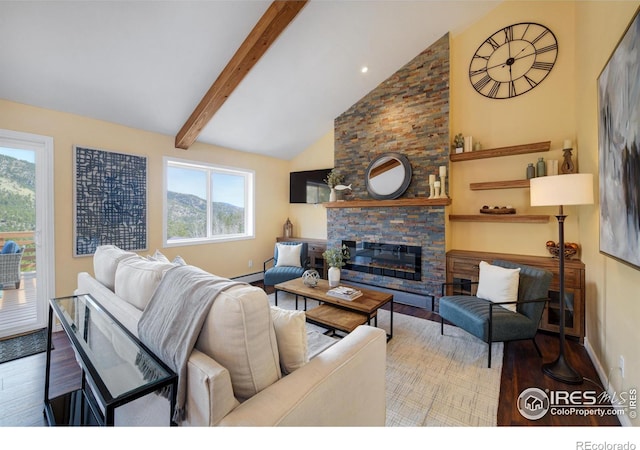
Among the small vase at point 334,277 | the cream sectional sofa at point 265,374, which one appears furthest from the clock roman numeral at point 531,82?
the cream sectional sofa at point 265,374

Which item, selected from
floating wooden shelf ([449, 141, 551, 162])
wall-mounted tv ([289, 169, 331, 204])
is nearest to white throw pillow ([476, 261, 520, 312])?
floating wooden shelf ([449, 141, 551, 162])

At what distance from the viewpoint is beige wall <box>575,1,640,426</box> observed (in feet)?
5.27

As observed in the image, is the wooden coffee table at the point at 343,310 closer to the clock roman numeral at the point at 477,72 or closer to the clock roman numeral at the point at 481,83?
the clock roman numeral at the point at 481,83

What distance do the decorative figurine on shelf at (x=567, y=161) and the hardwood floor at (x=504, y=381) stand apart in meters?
1.77

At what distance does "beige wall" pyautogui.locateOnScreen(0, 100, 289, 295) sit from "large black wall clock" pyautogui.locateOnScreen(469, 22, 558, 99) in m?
3.64

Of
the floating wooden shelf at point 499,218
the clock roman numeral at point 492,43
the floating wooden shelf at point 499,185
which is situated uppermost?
the clock roman numeral at point 492,43

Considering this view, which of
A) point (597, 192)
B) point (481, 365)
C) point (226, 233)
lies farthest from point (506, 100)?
point (226, 233)

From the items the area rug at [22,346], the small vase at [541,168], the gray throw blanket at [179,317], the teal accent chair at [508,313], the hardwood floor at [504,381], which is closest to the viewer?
the gray throw blanket at [179,317]

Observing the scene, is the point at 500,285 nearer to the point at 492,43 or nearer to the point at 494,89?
the point at 494,89

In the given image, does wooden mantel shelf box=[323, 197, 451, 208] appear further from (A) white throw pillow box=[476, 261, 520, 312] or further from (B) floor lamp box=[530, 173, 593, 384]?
(B) floor lamp box=[530, 173, 593, 384]

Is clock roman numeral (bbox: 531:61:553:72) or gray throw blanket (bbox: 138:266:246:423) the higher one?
clock roman numeral (bbox: 531:61:553:72)

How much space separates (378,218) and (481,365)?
90.3 inches

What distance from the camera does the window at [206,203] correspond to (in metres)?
4.16

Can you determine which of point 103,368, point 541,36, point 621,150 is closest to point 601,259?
point 621,150
